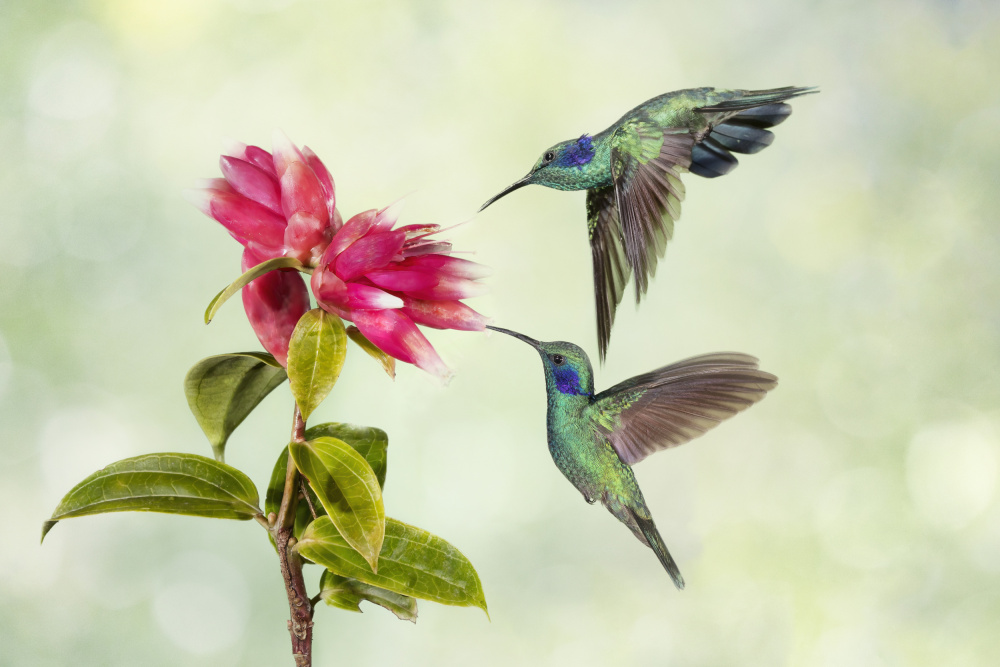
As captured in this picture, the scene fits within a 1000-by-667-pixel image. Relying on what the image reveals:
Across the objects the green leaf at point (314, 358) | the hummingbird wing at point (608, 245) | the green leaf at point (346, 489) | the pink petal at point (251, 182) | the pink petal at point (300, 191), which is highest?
the hummingbird wing at point (608, 245)

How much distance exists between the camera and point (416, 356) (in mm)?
609

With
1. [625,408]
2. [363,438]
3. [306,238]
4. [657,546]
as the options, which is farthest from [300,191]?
[657,546]

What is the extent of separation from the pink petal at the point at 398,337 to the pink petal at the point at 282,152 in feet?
0.40

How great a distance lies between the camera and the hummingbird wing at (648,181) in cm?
65

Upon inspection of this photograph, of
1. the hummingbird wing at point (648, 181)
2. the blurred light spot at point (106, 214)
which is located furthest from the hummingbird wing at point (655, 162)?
the blurred light spot at point (106, 214)

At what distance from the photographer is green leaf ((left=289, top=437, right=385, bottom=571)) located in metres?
0.59

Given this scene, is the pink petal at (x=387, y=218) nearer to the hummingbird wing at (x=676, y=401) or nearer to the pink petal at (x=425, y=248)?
the pink petal at (x=425, y=248)

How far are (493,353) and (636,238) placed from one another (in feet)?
1.66

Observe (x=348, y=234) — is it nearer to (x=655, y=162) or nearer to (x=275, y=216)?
(x=275, y=216)

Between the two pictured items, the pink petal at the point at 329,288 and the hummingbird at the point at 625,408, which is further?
the hummingbird at the point at 625,408

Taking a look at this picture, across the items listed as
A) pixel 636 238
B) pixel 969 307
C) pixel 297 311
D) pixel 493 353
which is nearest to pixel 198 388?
A: pixel 297 311

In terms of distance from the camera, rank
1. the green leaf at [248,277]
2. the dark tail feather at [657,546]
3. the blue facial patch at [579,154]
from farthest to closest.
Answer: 1. the dark tail feather at [657,546]
2. the blue facial patch at [579,154]
3. the green leaf at [248,277]

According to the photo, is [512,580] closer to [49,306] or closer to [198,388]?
[198,388]

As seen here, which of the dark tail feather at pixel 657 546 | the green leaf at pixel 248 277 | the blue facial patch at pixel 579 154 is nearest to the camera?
the green leaf at pixel 248 277
